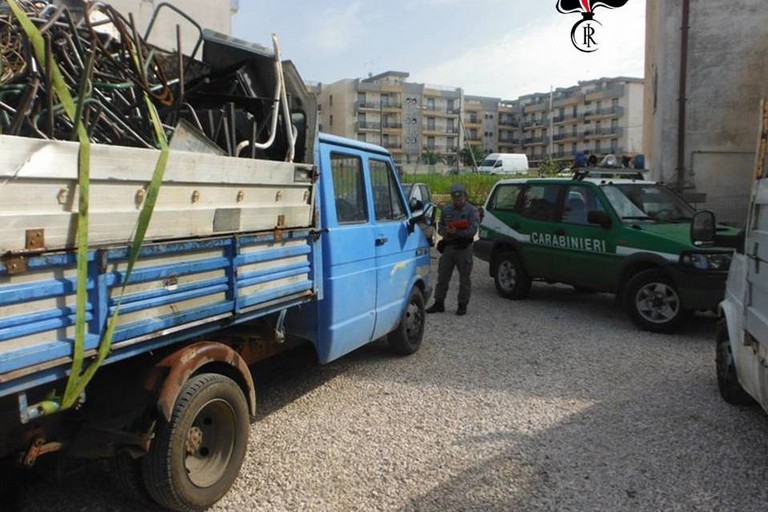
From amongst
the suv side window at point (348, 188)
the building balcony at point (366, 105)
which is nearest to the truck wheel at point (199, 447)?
the suv side window at point (348, 188)

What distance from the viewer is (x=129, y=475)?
121 inches

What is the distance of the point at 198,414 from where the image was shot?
3225mm

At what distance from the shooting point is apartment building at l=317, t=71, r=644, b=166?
98.0 meters

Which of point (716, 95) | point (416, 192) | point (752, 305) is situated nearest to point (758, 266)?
point (752, 305)

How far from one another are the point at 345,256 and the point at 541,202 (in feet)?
16.9

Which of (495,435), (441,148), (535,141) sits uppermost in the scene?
(535,141)

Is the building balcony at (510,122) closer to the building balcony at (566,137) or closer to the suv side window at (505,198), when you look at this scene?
the building balcony at (566,137)

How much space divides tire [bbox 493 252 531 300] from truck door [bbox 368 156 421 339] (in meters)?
3.56

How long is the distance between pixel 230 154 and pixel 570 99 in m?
112

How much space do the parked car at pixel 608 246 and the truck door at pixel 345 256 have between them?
360cm

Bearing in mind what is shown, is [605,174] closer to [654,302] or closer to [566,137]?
[654,302]

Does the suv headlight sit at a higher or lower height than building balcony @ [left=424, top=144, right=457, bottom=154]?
lower

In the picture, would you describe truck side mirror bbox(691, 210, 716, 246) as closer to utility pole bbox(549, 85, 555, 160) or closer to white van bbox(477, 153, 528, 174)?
white van bbox(477, 153, 528, 174)

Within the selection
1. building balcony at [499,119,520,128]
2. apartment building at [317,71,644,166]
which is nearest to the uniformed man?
apartment building at [317,71,644,166]
